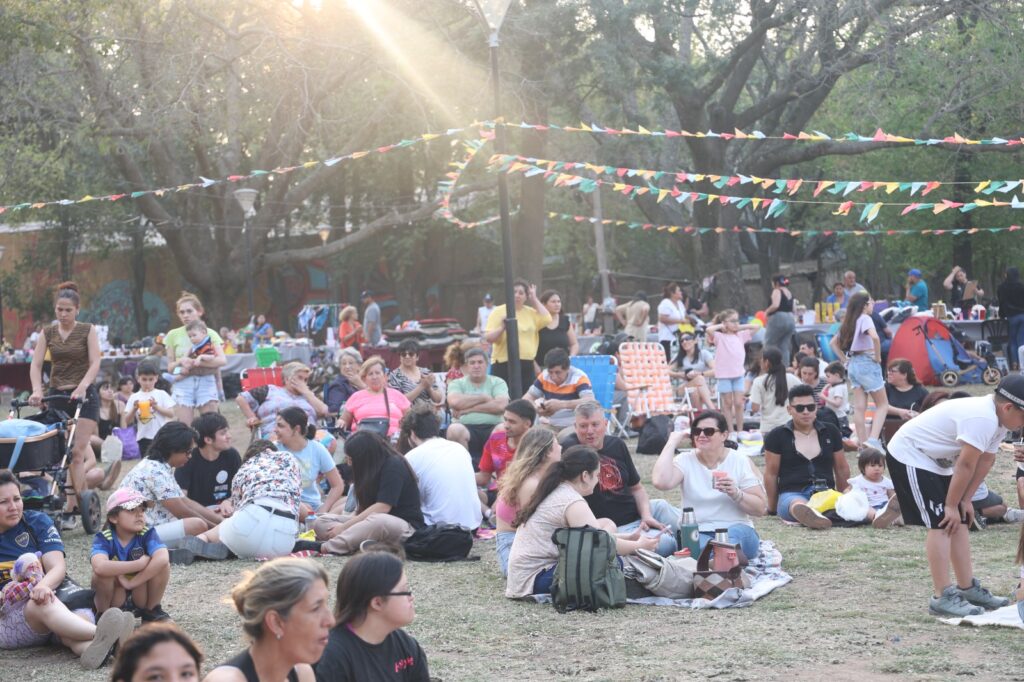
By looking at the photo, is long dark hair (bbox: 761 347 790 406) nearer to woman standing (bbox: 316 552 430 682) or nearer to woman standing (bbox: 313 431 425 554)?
woman standing (bbox: 313 431 425 554)

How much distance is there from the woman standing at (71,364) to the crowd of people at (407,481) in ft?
0.06

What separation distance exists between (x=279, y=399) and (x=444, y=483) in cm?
311

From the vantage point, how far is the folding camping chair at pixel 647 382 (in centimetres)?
1514

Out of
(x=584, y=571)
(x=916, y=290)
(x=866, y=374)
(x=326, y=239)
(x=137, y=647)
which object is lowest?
(x=584, y=571)

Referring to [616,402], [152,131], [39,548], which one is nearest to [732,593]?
[39,548]

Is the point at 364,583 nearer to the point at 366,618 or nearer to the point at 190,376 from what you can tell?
the point at 366,618

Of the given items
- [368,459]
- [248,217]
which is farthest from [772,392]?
[248,217]

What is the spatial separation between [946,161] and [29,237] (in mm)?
28355

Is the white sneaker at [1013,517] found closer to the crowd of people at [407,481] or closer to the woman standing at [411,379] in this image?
the crowd of people at [407,481]

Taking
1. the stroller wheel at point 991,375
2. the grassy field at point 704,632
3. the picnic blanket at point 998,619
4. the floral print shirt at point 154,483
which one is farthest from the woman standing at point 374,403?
the stroller wheel at point 991,375

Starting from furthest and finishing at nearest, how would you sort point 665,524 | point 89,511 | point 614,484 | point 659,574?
point 89,511
point 665,524
point 614,484
point 659,574

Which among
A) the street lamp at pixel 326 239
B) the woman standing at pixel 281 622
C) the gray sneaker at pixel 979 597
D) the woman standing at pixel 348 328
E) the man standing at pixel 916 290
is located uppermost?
the street lamp at pixel 326 239

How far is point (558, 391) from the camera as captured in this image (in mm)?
11742

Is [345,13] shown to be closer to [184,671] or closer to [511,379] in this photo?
[511,379]
